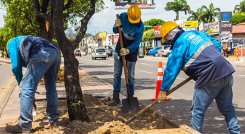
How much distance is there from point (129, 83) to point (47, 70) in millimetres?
2459

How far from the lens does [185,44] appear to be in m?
4.75

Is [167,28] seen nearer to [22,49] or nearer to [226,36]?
[22,49]

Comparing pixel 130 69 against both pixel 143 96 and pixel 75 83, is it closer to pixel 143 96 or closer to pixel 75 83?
pixel 75 83

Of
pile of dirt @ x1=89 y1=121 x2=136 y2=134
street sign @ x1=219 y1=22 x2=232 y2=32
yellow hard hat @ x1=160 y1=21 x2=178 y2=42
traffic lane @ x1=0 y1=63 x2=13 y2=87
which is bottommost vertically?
traffic lane @ x1=0 y1=63 x2=13 y2=87

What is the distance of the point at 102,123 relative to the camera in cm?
623

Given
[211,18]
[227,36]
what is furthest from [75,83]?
[211,18]

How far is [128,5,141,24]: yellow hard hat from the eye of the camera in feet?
24.4

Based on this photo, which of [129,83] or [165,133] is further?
[129,83]

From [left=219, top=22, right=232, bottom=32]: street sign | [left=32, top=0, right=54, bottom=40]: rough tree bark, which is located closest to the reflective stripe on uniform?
[left=32, top=0, right=54, bottom=40]: rough tree bark

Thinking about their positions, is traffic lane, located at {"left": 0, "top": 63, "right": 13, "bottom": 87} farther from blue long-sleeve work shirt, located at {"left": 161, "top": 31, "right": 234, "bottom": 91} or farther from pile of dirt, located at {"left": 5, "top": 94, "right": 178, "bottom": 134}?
blue long-sleeve work shirt, located at {"left": 161, "top": 31, "right": 234, "bottom": 91}

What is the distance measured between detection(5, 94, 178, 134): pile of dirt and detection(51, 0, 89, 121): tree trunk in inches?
6.7

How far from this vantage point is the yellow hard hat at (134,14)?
293 inches

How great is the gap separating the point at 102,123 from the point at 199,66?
79.4 inches

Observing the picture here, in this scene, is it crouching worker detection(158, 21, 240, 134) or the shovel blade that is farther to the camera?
the shovel blade
